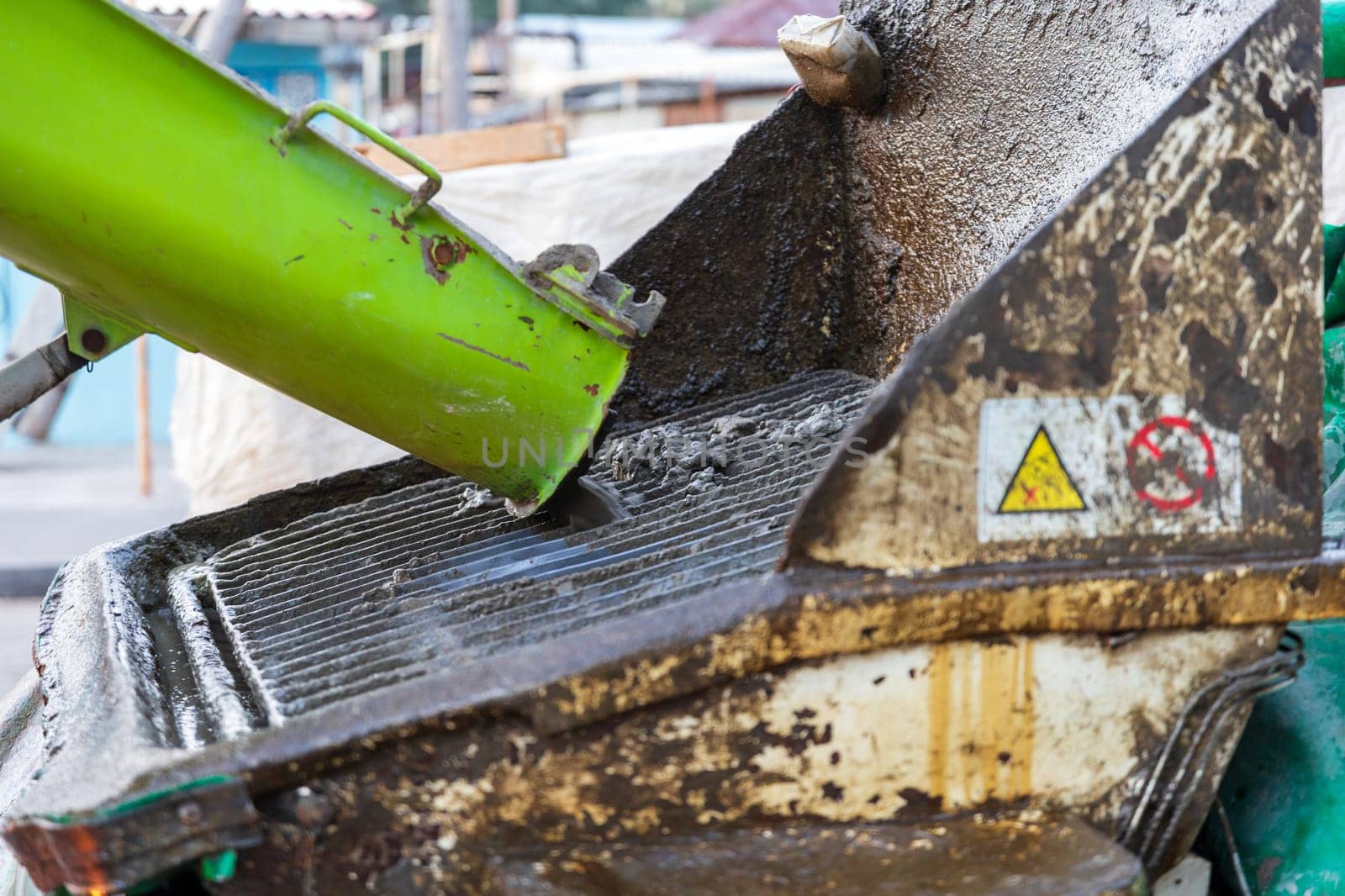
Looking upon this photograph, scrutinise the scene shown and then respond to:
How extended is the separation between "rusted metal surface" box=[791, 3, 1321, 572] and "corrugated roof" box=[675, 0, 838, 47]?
62.0 ft

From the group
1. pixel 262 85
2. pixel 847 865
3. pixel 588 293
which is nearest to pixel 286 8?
pixel 262 85

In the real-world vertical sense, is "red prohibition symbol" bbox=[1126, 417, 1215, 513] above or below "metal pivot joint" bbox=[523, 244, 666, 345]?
below

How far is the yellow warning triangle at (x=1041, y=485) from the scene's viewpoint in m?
1.40

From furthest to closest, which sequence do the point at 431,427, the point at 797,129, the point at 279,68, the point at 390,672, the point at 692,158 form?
the point at 279,68 → the point at 692,158 → the point at 797,129 → the point at 431,427 → the point at 390,672

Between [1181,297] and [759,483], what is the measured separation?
2.76 ft

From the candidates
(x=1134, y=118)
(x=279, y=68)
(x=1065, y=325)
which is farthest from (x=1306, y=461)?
(x=279, y=68)

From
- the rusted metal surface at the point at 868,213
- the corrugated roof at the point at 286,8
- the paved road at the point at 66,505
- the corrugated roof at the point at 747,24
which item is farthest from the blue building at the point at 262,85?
the corrugated roof at the point at 747,24

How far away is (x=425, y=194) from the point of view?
5.67 ft

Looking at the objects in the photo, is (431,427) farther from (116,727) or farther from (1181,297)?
(1181,297)

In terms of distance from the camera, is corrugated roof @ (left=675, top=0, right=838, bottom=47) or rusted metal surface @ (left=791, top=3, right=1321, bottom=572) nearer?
rusted metal surface @ (left=791, top=3, right=1321, bottom=572)

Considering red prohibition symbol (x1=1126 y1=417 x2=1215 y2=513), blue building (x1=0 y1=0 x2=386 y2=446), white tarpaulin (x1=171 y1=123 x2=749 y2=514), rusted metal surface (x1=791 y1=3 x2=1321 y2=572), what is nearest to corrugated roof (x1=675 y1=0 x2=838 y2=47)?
blue building (x1=0 y1=0 x2=386 y2=446)

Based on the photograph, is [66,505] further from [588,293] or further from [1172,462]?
[1172,462]

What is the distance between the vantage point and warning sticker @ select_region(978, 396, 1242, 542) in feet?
4.57

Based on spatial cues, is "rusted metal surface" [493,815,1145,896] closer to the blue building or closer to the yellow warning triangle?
the yellow warning triangle
